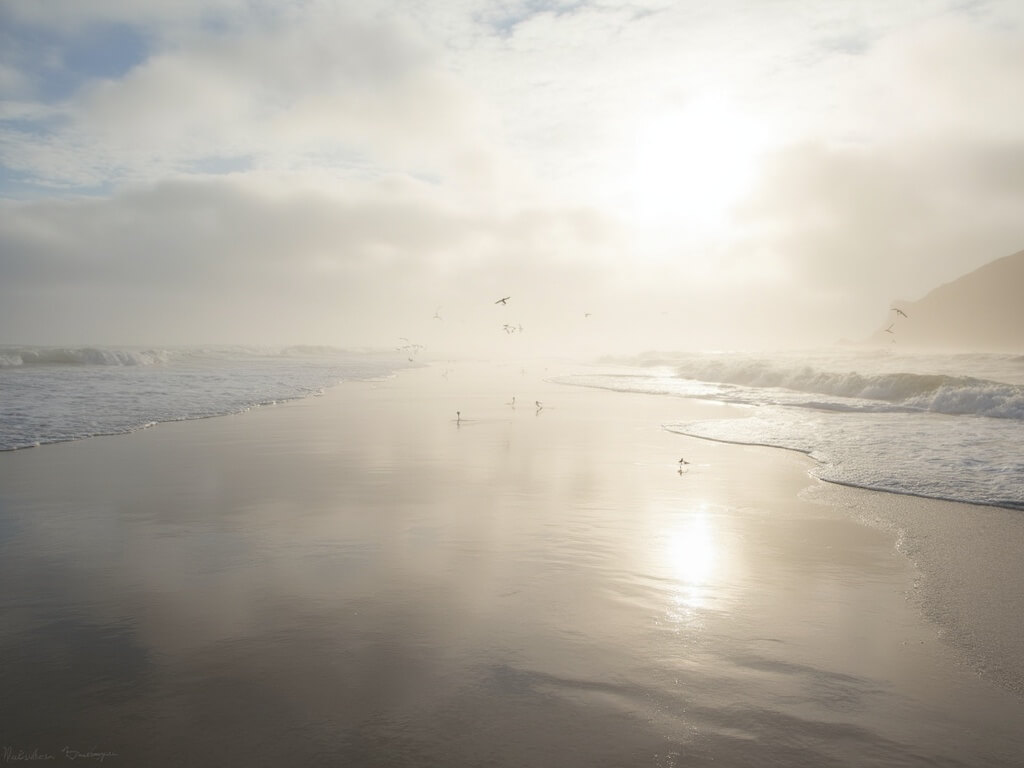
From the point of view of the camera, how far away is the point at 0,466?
485 inches

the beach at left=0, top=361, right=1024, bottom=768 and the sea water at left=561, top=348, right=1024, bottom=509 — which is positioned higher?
the sea water at left=561, top=348, right=1024, bottom=509

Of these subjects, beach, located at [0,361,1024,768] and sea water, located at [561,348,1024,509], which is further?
sea water, located at [561,348,1024,509]

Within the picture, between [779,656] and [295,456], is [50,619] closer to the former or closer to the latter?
[779,656]

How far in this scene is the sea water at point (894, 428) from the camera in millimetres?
11117

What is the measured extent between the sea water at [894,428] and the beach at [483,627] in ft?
5.58

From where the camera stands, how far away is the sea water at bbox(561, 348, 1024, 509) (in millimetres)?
11117

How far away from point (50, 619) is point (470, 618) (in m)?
3.88

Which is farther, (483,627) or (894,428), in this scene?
(894,428)

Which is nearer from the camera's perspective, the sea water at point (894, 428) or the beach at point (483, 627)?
the beach at point (483, 627)

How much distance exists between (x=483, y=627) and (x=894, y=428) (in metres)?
17.3

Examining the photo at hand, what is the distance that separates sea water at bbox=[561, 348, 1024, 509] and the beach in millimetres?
1700

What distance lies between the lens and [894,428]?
17.9 metres

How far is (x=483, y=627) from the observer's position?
5340mm

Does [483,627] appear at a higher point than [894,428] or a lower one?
lower
